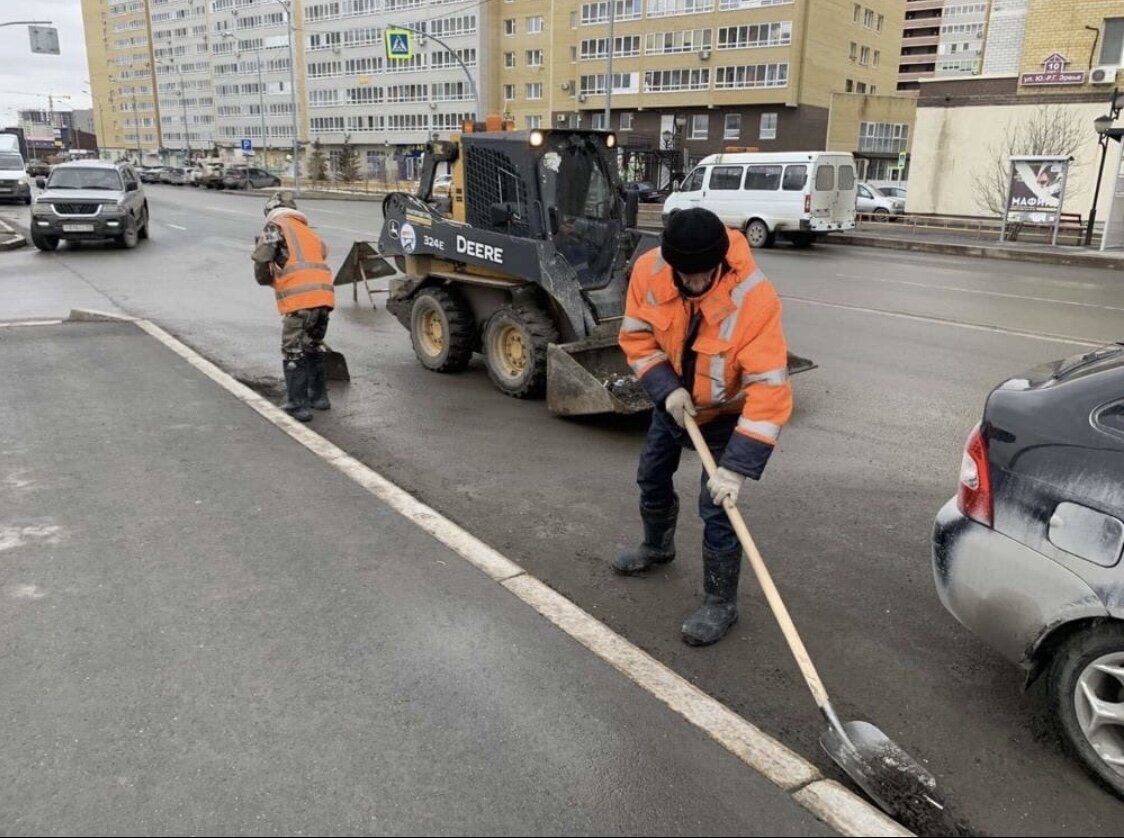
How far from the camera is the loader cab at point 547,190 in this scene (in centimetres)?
743

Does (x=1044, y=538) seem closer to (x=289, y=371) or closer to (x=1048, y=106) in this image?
(x=289, y=371)

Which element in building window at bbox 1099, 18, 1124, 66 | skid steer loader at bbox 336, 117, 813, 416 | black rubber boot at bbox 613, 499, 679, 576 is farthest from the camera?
building window at bbox 1099, 18, 1124, 66

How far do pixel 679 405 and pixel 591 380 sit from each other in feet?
9.10

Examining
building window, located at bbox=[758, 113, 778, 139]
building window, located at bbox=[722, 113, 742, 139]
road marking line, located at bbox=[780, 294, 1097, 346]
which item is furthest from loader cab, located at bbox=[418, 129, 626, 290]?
building window, located at bbox=[722, 113, 742, 139]

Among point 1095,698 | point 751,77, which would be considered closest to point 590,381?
point 1095,698

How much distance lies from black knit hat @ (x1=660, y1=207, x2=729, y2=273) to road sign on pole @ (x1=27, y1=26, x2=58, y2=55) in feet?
107

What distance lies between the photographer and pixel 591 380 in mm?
6270

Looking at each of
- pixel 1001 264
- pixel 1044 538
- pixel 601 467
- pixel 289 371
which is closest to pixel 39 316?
pixel 289 371

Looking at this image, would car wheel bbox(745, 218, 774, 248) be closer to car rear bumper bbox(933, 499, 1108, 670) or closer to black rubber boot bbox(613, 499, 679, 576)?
black rubber boot bbox(613, 499, 679, 576)

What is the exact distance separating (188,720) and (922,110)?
31672mm

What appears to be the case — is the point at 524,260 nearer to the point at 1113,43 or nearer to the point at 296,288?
the point at 296,288

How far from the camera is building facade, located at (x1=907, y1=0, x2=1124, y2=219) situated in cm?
2556

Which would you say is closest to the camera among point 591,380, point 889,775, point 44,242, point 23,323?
point 889,775

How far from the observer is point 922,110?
2950 cm
